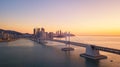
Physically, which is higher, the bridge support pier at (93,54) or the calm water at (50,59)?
the bridge support pier at (93,54)

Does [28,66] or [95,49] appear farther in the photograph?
[95,49]

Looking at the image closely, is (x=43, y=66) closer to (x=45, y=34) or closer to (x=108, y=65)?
(x=108, y=65)

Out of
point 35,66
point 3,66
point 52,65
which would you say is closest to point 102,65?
point 52,65

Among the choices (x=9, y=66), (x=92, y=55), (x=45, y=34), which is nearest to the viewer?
(x=9, y=66)

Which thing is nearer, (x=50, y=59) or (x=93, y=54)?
(x=93, y=54)

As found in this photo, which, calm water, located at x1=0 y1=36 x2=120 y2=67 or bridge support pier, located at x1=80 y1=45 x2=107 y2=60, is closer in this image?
calm water, located at x1=0 y1=36 x2=120 y2=67

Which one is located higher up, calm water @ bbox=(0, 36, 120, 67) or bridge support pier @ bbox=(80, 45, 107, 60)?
bridge support pier @ bbox=(80, 45, 107, 60)

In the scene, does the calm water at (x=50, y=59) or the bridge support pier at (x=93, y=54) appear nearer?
the calm water at (x=50, y=59)

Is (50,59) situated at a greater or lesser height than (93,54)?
lesser

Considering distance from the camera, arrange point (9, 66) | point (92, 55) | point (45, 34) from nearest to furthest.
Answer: point (9, 66), point (92, 55), point (45, 34)

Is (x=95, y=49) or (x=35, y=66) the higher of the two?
(x=95, y=49)

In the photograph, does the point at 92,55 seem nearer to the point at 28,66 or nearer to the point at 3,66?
the point at 28,66
